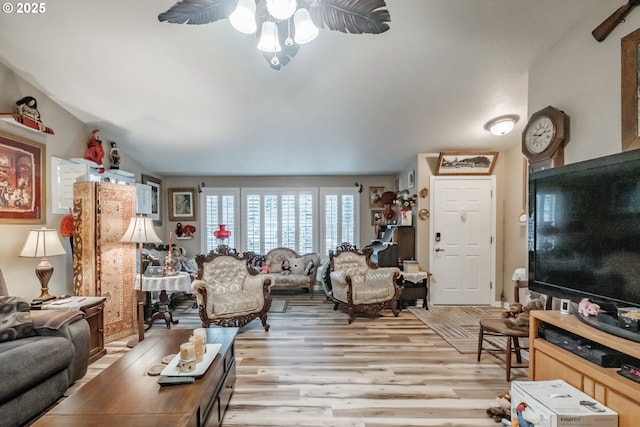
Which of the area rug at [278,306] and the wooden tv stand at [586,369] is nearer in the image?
the wooden tv stand at [586,369]

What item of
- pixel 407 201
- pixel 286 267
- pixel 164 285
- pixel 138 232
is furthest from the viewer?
pixel 286 267

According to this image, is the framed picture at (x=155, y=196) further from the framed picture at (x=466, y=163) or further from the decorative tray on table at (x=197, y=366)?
the framed picture at (x=466, y=163)

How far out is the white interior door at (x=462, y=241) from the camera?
4508mm

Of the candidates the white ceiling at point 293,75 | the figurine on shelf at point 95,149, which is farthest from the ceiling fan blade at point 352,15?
the figurine on shelf at point 95,149

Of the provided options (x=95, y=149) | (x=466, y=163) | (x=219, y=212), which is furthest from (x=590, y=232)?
(x=219, y=212)

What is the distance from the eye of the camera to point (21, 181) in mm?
2941

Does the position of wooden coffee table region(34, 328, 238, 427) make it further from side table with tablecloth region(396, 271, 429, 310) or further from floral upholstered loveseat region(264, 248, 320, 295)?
floral upholstered loveseat region(264, 248, 320, 295)

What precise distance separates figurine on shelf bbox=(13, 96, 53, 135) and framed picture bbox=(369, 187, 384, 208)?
499 cm

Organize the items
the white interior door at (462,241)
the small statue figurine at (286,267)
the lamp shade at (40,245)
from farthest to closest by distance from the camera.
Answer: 1. the small statue figurine at (286,267)
2. the white interior door at (462,241)
3. the lamp shade at (40,245)

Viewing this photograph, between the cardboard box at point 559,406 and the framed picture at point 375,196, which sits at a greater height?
the framed picture at point 375,196

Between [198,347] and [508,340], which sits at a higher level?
[198,347]

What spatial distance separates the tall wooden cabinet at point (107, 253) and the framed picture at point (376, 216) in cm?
420

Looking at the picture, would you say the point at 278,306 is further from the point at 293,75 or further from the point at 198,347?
the point at 293,75

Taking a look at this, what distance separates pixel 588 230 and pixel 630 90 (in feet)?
3.29
